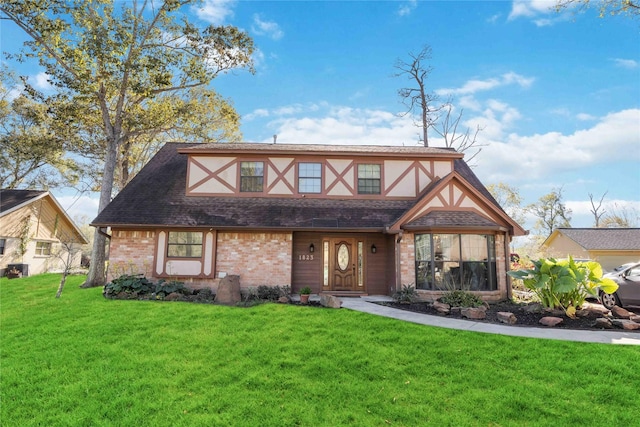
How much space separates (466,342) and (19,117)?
1252 inches

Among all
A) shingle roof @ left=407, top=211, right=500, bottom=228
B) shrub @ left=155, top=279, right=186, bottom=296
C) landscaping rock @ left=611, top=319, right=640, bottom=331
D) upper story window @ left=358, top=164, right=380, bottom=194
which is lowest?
landscaping rock @ left=611, top=319, right=640, bottom=331

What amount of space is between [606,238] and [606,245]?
1221 mm

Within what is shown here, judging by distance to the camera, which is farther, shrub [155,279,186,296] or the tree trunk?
the tree trunk

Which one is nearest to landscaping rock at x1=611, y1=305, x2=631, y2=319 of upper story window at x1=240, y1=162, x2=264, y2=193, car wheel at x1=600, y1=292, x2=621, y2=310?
car wheel at x1=600, y1=292, x2=621, y2=310

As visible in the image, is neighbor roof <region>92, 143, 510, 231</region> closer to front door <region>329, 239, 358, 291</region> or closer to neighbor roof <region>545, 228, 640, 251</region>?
front door <region>329, 239, 358, 291</region>

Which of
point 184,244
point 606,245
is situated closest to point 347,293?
point 184,244

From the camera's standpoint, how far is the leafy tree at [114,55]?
45.1 feet

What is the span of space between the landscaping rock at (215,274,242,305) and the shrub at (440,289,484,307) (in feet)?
21.6

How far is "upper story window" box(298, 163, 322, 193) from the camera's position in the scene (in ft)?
44.1

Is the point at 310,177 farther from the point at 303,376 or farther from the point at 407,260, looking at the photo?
the point at 303,376

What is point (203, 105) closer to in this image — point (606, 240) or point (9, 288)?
point (9, 288)

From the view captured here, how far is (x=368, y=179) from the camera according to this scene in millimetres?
13523

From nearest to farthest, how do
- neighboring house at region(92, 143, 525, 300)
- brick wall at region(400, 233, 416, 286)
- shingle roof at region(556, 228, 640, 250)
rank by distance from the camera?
neighboring house at region(92, 143, 525, 300) < brick wall at region(400, 233, 416, 286) < shingle roof at region(556, 228, 640, 250)

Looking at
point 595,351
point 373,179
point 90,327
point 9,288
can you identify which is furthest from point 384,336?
point 9,288
